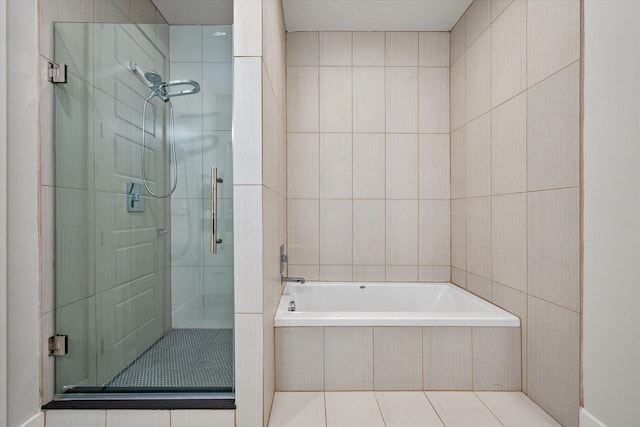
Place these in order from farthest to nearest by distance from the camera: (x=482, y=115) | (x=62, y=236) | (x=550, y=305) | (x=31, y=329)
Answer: (x=482, y=115), (x=550, y=305), (x=62, y=236), (x=31, y=329)

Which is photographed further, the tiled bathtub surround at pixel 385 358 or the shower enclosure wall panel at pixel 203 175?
the tiled bathtub surround at pixel 385 358

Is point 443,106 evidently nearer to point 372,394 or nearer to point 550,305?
point 550,305

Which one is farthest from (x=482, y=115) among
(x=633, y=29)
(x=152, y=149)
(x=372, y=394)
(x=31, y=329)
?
(x=31, y=329)

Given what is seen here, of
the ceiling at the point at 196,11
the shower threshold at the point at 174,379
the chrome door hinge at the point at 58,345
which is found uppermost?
the ceiling at the point at 196,11

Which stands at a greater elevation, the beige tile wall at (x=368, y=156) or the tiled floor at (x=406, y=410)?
the beige tile wall at (x=368, y=156)

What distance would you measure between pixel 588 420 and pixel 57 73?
8.39 feet

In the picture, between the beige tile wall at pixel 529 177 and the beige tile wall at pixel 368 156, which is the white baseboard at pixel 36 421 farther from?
the beige tile wall at pixel 529 177

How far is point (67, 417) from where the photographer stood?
1491 millimetres

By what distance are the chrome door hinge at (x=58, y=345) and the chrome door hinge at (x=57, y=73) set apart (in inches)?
42.0

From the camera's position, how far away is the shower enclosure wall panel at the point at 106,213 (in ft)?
5.14

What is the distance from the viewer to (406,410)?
174 cm

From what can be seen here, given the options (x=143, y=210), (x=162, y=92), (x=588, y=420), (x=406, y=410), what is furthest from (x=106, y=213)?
(x=588, y=420)

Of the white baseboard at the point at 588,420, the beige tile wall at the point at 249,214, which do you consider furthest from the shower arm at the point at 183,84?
the white baseboard at the point at 588,420

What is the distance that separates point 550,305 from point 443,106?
67.6 inches
